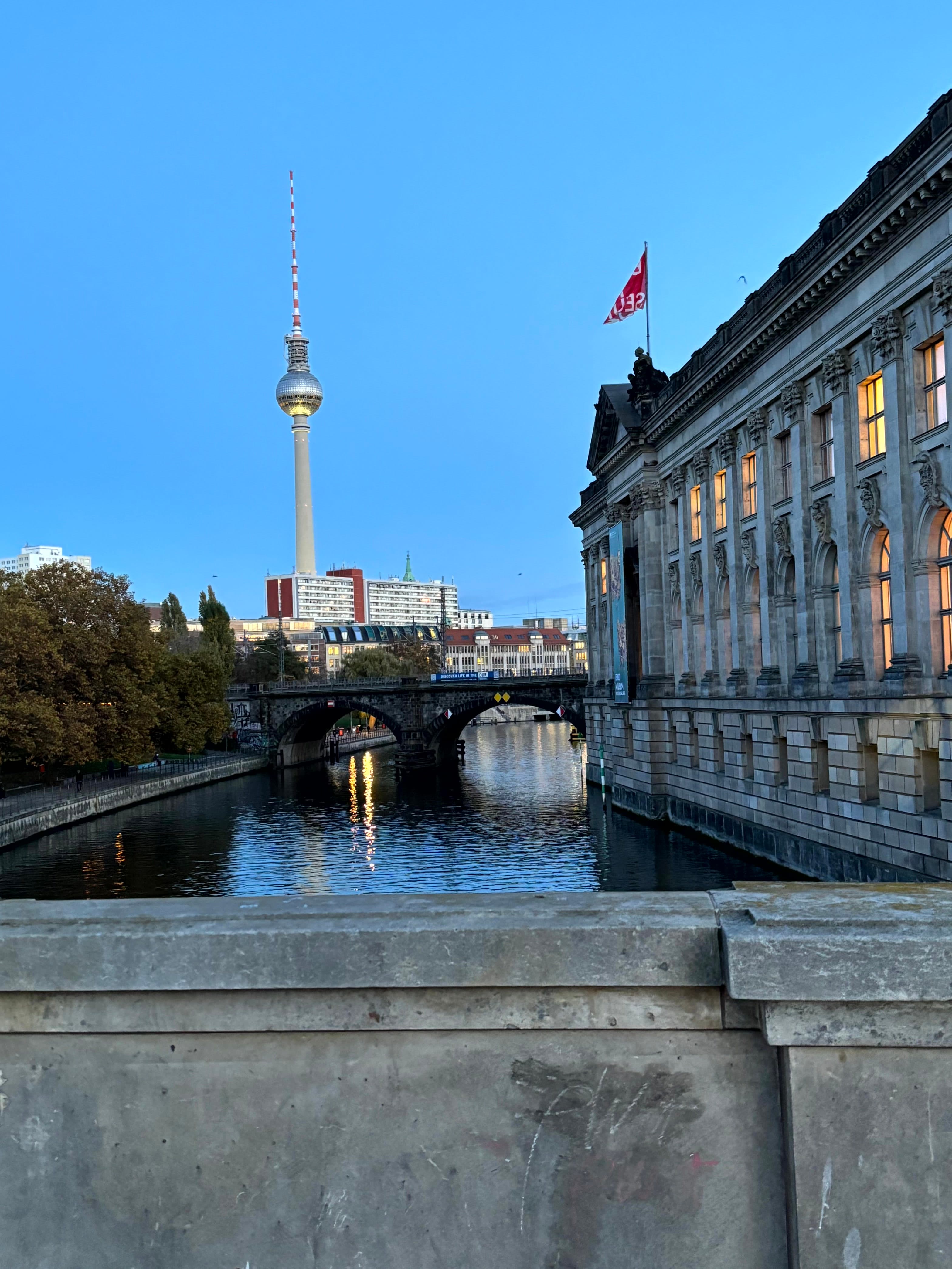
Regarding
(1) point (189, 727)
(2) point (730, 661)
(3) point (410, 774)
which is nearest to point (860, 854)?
(2) point (730, 661)

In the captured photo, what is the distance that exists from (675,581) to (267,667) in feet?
373

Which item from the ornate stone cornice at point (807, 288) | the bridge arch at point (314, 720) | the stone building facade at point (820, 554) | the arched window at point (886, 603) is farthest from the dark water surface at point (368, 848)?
the bridge arch at point (314, 720)

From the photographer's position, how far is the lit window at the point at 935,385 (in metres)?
26.5

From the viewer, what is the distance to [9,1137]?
4.36 m

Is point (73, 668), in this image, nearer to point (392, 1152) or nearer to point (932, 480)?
point (932, 480)

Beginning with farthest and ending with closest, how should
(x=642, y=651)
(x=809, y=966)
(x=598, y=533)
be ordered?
(x=598, y=533)
(x=642, y=651)
(x=809, y=966)

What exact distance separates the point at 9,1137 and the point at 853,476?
29966 millimetres

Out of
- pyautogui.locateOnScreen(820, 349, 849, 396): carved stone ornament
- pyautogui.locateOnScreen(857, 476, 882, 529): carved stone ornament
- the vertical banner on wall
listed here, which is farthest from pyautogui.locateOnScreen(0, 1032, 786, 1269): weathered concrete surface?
the vertical banner on wall

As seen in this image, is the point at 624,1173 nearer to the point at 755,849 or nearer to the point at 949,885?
the point at 949,885

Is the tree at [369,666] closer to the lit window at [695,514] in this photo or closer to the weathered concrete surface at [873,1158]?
the lit window at [695,514]

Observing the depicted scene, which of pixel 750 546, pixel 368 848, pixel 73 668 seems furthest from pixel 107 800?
pixel 750 546

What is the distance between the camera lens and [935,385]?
2689 centimetres

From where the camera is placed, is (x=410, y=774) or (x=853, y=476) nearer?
(x=853, y=476)

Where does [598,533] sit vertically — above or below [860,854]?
Answer: above
